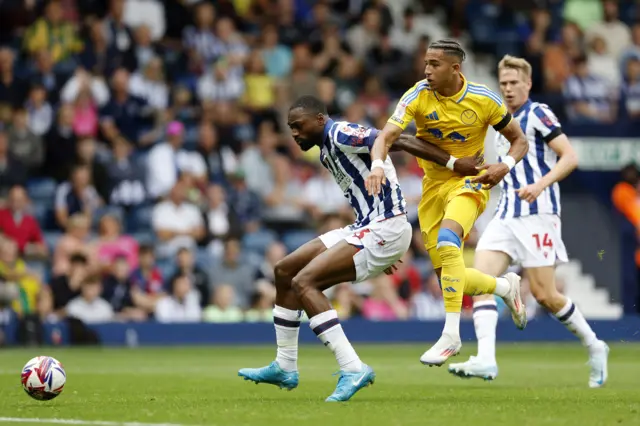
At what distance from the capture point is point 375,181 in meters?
8.93

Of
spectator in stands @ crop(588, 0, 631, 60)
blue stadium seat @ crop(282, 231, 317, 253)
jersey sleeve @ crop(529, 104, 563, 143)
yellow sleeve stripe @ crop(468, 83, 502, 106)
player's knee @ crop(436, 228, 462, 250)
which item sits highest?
spectator in stands @ crop(588, 0, 631, 60)

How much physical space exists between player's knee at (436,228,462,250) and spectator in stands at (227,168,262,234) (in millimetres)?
10485

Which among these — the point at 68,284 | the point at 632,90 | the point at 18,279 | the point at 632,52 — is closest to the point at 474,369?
the point at 68,284

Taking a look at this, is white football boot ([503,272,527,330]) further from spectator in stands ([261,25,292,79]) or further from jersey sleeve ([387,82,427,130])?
spectator in stands ([261,25,292,79])

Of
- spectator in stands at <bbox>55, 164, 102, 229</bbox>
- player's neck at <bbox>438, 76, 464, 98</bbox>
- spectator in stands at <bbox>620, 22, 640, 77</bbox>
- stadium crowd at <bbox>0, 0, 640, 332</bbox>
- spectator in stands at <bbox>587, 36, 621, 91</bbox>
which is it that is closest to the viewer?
player's neck at <bbox>438, 76, 464, 98</bbox>

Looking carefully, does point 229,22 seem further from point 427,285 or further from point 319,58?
point 427,285

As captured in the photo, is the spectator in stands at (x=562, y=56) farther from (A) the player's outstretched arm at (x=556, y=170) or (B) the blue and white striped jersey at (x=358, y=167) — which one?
(B) the blue and white striped jersey at (x=358, y=167)

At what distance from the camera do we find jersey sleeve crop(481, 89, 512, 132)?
1012 cm

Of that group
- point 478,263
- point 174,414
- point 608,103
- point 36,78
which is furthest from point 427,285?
point 174,414

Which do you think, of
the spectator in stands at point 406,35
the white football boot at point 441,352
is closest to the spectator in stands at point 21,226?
the spectator in stands at point 406,35

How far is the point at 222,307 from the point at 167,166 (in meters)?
2.64

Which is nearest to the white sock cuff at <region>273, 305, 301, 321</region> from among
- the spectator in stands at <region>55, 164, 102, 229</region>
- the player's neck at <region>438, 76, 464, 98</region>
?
the player's neck at <region>438, 76, 464, 98</region>

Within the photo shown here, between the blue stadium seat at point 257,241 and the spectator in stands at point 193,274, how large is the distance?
1.28m

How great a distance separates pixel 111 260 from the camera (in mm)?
18562
